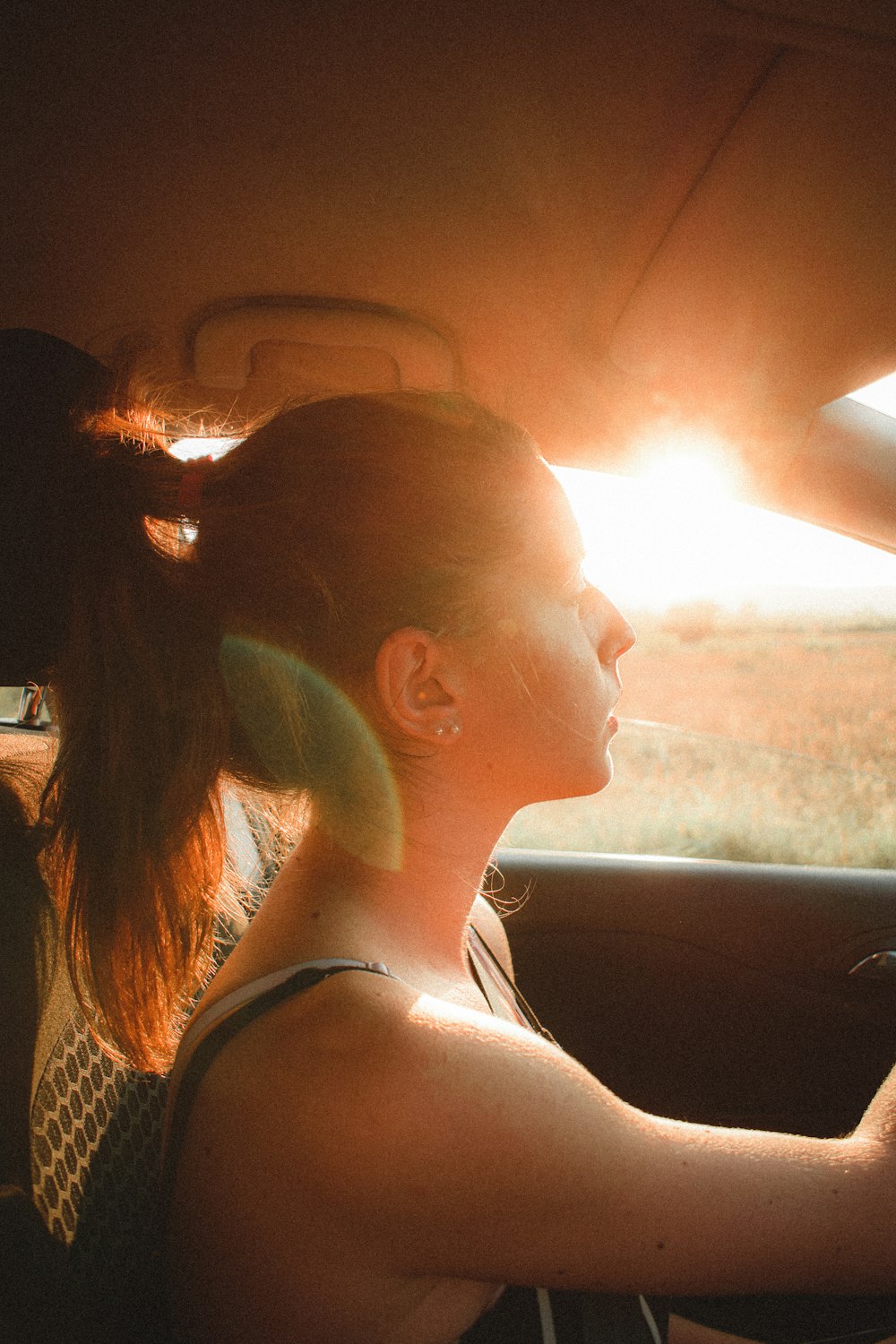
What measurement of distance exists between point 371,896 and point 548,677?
381mm

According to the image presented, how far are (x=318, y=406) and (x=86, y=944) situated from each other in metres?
0.77

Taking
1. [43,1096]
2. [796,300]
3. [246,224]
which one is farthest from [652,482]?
[43,1096]

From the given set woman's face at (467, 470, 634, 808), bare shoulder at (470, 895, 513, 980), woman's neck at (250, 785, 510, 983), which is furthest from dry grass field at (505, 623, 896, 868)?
woman's neck at (250, 785, 510, 983)

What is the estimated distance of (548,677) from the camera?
4.11 feet

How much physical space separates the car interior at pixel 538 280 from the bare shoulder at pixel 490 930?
1.62 feet

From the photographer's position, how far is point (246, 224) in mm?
1538

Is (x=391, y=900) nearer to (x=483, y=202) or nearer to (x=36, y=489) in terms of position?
(x=36, y=489)

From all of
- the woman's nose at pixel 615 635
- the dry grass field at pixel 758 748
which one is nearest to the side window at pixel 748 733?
the dry grass field at pixel 758 748

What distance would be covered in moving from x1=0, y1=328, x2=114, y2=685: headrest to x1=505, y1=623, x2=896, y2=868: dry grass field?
158 cm

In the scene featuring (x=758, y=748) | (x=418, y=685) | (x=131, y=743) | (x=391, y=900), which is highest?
(x=758, y=748)

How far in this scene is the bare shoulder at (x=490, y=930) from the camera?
1605 millimetres

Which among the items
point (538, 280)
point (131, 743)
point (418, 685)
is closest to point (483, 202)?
point (538, 280)

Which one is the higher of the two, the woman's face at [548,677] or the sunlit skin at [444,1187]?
the woman's face at [548,677]

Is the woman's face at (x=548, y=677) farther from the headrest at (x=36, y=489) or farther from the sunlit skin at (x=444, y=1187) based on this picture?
the headrest at (x=36, y=489)
